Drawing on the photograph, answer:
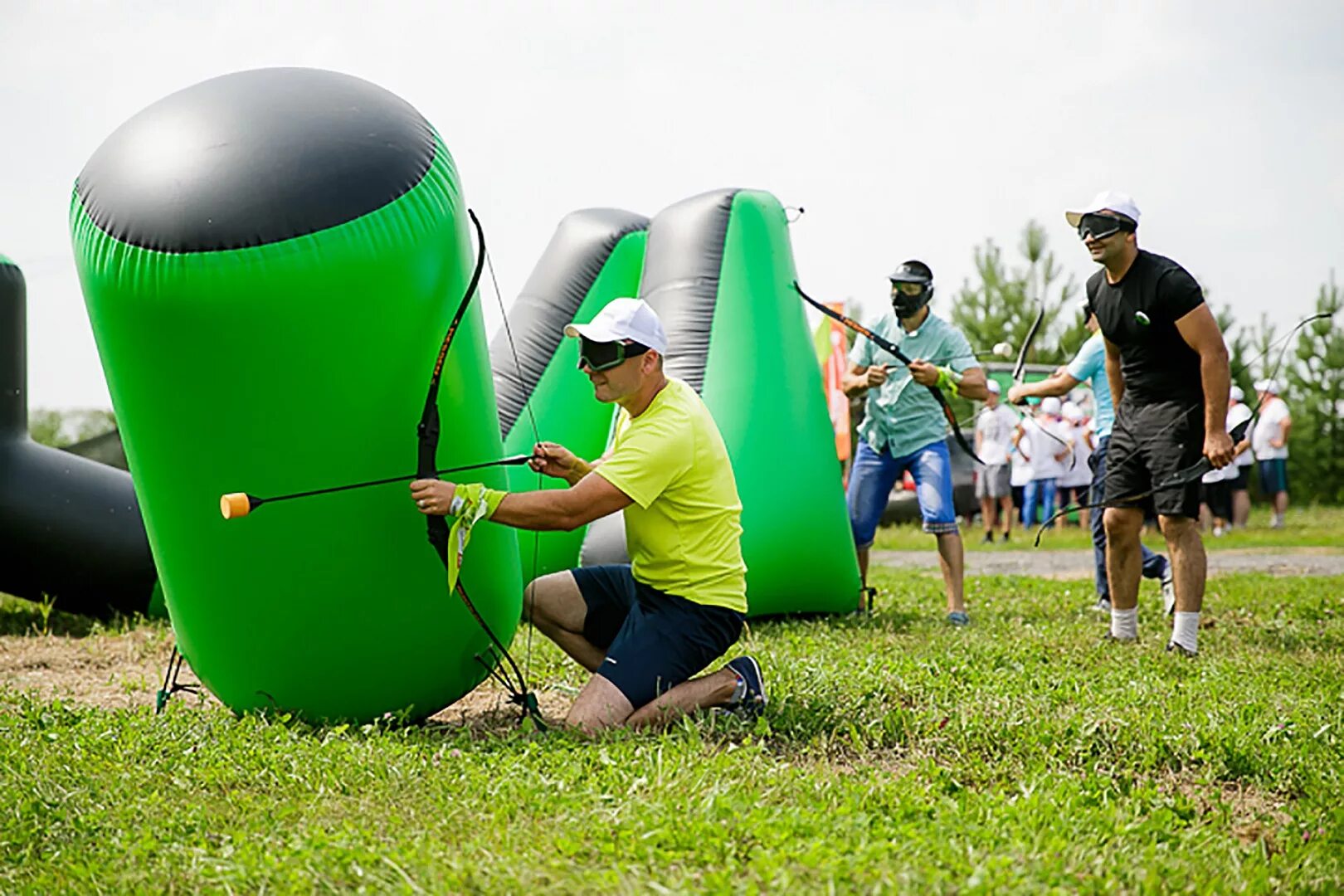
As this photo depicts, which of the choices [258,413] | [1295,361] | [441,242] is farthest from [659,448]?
[1295,361]

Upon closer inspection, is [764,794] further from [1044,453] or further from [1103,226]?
[1044,453]

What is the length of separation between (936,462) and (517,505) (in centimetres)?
378

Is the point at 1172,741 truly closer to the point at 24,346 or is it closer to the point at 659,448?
the point at 659,448

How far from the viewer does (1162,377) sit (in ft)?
19.8

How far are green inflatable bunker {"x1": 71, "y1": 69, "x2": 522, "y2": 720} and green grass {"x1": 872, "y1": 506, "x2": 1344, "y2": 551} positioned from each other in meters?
8.67

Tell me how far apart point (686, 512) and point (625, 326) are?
0.66m

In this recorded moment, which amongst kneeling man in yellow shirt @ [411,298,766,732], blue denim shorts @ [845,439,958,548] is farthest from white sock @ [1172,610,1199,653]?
kneeling man in yellow shirt @ [411,298,766,732]

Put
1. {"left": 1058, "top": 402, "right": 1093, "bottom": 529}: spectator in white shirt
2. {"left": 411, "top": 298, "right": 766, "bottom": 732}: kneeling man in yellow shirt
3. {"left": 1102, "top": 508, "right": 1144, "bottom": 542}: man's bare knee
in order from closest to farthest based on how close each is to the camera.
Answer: {"left": 411, "top": 298, "right": 766, "bottom": 732}: kneeling man in yellow shirt
{"left": 1102, "top": 508, "right": 1144, "bottom": 542}: man's bare knee
{"left": 1058, "top": 402, "right": 1093, "bottom": 529}: spectator in white shirt

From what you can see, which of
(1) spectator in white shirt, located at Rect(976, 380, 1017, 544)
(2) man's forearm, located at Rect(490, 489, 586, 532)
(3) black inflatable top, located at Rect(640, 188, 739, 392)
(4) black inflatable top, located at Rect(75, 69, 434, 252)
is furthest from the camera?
(1) spectator in white shirt, located at Rect(976, 380, 1017, 544)

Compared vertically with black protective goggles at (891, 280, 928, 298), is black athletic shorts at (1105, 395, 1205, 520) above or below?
below

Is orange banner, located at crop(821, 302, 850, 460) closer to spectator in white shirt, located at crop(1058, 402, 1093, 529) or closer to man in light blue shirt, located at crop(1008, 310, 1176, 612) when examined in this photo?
spectator in white shirt, located at crop(1058, 402, 1093, 529)

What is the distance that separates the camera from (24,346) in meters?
7.59

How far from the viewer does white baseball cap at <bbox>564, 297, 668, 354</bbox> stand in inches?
170

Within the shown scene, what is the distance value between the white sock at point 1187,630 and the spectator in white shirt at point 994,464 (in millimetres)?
9115
